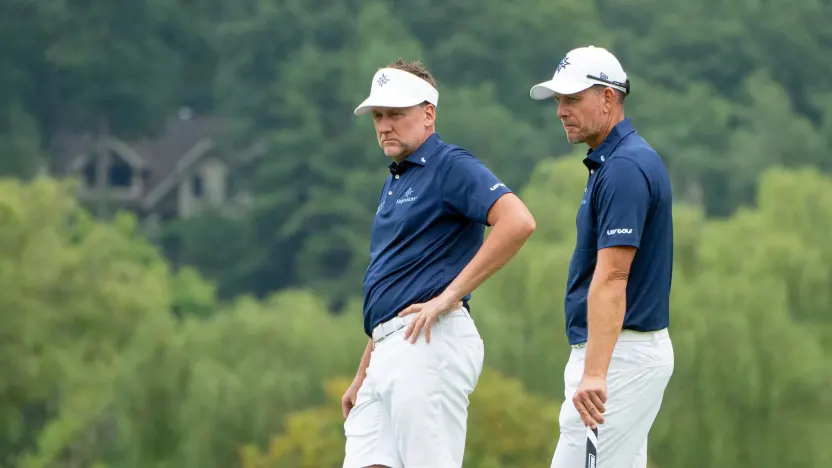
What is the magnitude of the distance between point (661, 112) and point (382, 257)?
212 feet

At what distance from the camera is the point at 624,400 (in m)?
5.73

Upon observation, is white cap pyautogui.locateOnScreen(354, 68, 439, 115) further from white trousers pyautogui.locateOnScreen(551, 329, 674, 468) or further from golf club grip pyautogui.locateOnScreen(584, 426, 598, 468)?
golf club grip pyautogui.locateOnScreen(584, 426, 598, 468)

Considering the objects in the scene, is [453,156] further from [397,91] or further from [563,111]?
[563,111]

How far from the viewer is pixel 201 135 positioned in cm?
8038

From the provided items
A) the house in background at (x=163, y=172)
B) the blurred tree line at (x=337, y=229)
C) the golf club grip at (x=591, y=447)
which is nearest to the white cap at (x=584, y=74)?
the golf club grip at (x=591, y=447)

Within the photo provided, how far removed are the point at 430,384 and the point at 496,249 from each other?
1.81 ft

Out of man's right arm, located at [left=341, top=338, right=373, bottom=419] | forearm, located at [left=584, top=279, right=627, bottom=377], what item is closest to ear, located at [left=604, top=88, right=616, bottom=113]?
forearm, located at [left=584, top=279, right=627, bottom=377]

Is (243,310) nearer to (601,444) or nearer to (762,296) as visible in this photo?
(762,296)

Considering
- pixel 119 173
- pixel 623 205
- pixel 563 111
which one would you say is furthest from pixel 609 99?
pixel 119 173

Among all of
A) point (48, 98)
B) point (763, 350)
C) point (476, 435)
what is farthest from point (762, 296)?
point (48, 98)

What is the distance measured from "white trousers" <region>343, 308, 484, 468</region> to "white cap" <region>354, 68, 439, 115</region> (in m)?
0.78

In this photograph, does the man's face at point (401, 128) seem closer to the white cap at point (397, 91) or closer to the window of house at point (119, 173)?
the white cap at point (397, 91)

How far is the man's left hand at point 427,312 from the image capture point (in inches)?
233

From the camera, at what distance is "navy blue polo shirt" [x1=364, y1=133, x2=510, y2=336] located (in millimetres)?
6051
